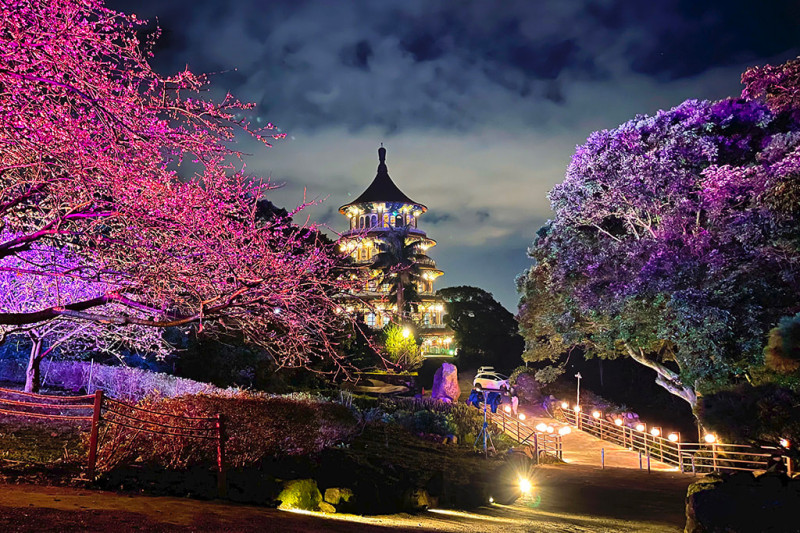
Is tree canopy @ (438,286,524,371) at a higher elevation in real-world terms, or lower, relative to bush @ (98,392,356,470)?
higher

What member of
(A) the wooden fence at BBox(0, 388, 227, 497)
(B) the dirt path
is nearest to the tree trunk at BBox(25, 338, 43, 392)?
(A) the wooden fence at BBox(0, 388, 227, 497)

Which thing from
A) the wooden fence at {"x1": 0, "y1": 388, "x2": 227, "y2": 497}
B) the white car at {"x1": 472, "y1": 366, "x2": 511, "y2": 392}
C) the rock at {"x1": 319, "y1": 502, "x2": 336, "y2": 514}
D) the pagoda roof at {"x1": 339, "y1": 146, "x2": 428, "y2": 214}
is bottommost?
the rock at {"x1": 319, "y1": 502, "x2": 336, "y2": 514}

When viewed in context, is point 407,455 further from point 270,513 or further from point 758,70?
point 758,70

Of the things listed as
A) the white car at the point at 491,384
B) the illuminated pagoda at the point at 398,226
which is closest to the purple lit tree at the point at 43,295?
the white car at the point at 491,384

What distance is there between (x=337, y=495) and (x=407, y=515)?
1.49 m

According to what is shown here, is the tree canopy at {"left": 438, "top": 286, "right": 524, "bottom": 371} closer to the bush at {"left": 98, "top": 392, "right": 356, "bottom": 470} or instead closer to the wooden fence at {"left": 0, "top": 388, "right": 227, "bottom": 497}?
the bush at {"left": 98, "top": 392, "right": 356, "bottom": 470}

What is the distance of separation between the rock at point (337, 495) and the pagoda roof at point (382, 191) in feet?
182

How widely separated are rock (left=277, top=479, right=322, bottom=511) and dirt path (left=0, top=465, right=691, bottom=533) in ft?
2.15

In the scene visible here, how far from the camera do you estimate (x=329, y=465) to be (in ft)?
38.0

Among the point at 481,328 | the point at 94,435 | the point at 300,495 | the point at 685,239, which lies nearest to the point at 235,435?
the point at 300,495

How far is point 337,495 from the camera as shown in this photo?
10.4 metres

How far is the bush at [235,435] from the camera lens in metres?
8.78

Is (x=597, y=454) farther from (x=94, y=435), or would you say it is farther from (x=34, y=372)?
(x=34, y=372)

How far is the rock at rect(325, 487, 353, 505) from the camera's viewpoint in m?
10.3
